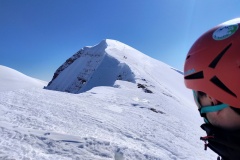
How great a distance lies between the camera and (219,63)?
2.12 m

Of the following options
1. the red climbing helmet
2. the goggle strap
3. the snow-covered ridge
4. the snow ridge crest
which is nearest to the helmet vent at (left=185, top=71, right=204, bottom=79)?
the red climbing helmet

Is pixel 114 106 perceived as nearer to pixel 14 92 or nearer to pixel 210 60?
pixel 14 92

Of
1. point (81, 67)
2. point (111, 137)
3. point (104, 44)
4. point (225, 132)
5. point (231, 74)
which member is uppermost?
point (104, 44)

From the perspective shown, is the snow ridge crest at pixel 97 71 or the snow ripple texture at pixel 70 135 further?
the snow ridge crest at pixel 97 71

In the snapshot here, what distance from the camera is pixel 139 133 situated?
6.71 metres

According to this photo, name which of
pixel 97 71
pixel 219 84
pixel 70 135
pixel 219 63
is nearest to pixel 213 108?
pixel 219 84

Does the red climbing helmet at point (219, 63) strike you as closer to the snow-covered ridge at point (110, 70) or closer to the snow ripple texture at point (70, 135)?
the snow ripple texture at point (70, 135)

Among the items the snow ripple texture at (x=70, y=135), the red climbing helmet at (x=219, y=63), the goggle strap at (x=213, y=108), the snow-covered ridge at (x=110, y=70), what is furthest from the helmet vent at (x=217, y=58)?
the snow-covered ridge at (x=110, y=70)

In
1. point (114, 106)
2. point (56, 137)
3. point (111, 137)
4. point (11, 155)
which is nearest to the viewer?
point (11, 155)

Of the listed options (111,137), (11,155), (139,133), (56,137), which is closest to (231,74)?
(11,155)

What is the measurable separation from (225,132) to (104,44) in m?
51.2

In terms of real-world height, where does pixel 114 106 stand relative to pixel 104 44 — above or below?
below

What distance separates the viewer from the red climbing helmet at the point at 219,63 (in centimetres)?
205

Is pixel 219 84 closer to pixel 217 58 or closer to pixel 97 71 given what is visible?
pixel 217 58
